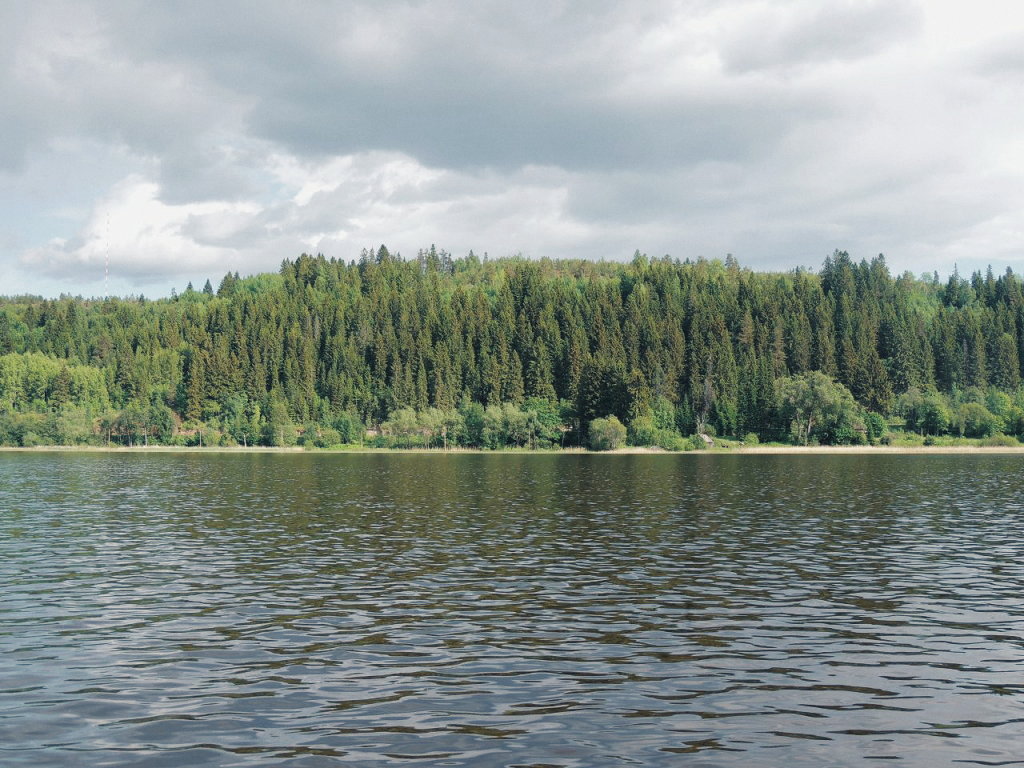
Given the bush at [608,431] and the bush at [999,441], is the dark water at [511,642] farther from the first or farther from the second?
the bush at [999,441]

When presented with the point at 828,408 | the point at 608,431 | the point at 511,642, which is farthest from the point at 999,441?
the point at 511,642

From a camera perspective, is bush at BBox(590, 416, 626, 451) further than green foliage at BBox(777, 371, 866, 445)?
Yes

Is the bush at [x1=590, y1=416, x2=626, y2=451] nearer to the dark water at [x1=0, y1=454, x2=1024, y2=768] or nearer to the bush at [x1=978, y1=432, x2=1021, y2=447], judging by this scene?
the bush at [x1=978, y1=432, x2=1021, y2=447]

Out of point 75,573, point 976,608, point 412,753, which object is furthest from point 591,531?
point 412,753

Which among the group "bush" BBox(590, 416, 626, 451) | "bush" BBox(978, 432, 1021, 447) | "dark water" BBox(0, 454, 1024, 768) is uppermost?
"bush" BBox(590, 416, 626, 451)

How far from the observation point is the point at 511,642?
23.1 meters

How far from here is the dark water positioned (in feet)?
52.7

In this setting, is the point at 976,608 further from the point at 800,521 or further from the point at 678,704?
the point at 800,521

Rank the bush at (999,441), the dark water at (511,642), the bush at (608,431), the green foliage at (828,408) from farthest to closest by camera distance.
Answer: the bush at (608,431), the green foliage at (828,408), the bush at (999,441), the dark water at (511,642)

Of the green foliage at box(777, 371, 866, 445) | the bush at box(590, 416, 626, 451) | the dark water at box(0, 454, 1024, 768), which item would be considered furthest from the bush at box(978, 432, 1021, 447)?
the dark water at box(0, 454, 1024, 768)

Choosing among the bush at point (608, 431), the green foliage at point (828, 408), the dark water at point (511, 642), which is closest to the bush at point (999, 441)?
the green foliage at point (828, 408)

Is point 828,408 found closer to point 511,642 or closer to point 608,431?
point 608,431

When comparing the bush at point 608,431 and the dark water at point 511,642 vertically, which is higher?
the bush at point 608,431

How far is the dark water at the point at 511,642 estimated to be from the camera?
16.1 metres
